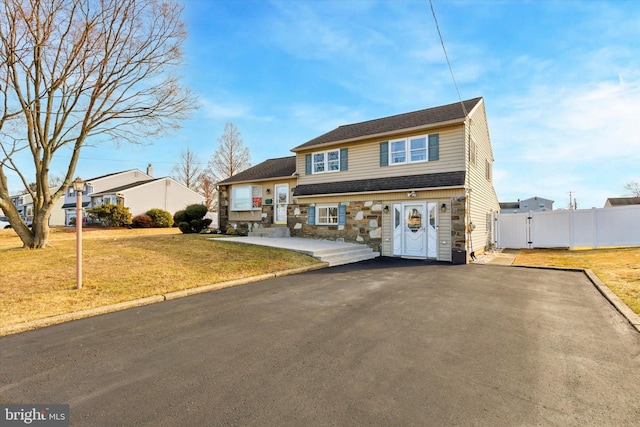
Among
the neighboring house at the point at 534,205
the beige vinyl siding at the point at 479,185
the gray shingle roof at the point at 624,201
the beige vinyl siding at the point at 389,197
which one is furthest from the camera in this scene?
the neighboring house at the point at 534,205

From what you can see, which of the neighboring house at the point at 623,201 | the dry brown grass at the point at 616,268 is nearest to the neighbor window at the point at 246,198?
the dry brown grass at the point at 616,268

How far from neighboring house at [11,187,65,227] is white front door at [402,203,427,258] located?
34508 millimetres

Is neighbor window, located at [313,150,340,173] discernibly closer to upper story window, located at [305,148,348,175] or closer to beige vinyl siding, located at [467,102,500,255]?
upper story window, located at [305,148,348,175]

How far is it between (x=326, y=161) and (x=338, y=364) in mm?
12928


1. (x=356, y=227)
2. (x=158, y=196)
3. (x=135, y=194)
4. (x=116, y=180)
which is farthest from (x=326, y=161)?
(x=116, y=180)

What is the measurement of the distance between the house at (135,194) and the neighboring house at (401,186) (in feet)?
61.4

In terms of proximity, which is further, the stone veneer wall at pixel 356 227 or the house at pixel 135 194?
the house at pixel 135 194

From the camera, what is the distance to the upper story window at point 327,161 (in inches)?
584

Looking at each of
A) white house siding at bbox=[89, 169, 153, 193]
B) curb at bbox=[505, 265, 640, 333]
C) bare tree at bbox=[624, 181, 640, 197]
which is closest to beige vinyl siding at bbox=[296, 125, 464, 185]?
curb at bbox=[505, 265, 640, 333]

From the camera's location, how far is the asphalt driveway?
2447 millimetres

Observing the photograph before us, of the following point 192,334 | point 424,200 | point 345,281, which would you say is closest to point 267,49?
point 424,200

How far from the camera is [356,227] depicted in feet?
45.8

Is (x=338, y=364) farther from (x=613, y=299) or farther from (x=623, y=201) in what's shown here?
(x=623, y=201)

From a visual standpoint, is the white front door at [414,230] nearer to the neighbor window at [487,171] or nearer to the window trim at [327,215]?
the window trim at [327,215]
